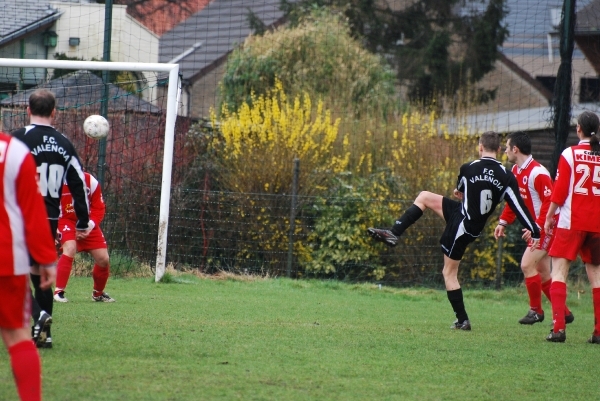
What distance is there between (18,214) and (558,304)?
5.28 meters

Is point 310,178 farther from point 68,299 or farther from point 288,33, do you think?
point 288,33

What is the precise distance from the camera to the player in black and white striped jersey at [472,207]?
25.6 ft

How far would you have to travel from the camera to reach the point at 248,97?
20719 mm

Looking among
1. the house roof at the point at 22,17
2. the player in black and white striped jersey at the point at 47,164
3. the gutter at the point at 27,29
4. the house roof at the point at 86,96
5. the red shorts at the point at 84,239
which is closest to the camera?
the player in black and white striped jersey at the point at 47,164

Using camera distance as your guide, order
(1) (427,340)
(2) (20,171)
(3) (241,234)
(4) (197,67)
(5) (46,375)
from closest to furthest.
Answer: (2) (20,171), (5) (46,375), (1) (427,340), (3) (241,234), (4) (197,67)

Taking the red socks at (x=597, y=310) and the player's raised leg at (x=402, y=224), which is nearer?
the red socks at (x=597, y=310)

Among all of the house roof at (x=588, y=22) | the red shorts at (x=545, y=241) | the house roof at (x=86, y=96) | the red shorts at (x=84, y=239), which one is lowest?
the red shorts at (x=84, y=239)

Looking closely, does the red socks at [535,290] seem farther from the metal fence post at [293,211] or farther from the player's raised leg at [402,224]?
the metal fence post at [293,211]

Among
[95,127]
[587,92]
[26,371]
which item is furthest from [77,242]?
[587,92]

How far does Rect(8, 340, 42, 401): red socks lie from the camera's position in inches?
153

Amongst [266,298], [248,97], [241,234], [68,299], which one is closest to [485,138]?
[266,298]

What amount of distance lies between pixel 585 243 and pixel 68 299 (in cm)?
541

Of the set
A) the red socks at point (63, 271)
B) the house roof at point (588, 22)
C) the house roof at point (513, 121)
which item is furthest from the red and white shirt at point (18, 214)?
the house roof at point (588, 22)

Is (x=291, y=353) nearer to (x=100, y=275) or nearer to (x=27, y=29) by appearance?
(x=100, y=275)
